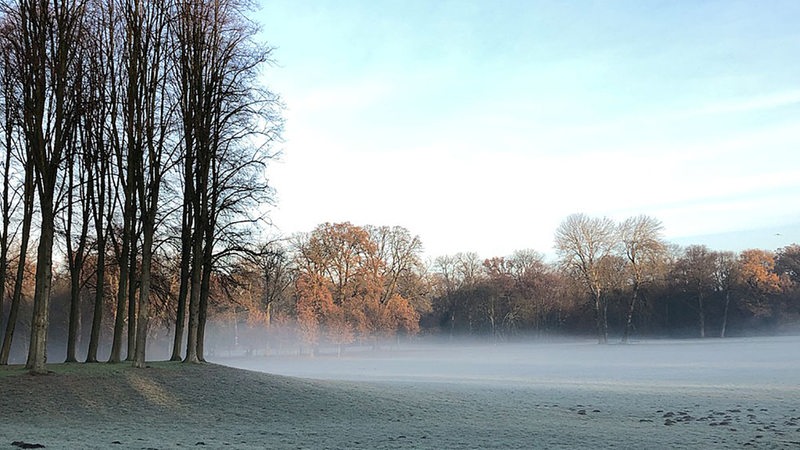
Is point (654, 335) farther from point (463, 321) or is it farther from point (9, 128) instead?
point (9, 128)

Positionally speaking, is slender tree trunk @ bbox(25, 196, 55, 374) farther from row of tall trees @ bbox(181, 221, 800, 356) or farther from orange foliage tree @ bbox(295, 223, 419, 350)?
orange foliage tree @ bbox(295, 223, 419, 350)

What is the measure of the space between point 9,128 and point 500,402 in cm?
2054

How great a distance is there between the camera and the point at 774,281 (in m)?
83.2

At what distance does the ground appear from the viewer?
13.4 meters

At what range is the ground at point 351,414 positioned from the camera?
43.9ft

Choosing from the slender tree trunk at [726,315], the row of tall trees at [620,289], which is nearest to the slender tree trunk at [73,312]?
the row of tall trees at [620,289]

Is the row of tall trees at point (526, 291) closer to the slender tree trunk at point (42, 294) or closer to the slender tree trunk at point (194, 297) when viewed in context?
the slender tree trunk at point (194, 297)

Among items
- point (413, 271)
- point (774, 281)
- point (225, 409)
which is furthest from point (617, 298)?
point (225, 409)

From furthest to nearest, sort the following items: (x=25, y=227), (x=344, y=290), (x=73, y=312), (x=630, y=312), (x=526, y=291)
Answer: (x=526, y=291)
(x=630, y=312)
(x=344, y=290)
(x=73, y=312)
(x=25, y=227)

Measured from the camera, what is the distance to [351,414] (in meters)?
18.3

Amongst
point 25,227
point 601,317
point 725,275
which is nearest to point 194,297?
point 25,227

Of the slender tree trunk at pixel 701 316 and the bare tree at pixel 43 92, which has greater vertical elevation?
the bare tree at pixel 43 92

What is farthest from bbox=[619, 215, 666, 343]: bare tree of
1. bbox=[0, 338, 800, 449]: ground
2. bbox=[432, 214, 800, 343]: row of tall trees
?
bbox=[0, 338, 800, 449]: ground

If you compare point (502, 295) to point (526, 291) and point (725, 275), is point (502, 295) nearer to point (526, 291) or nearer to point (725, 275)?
point (526, 291)
